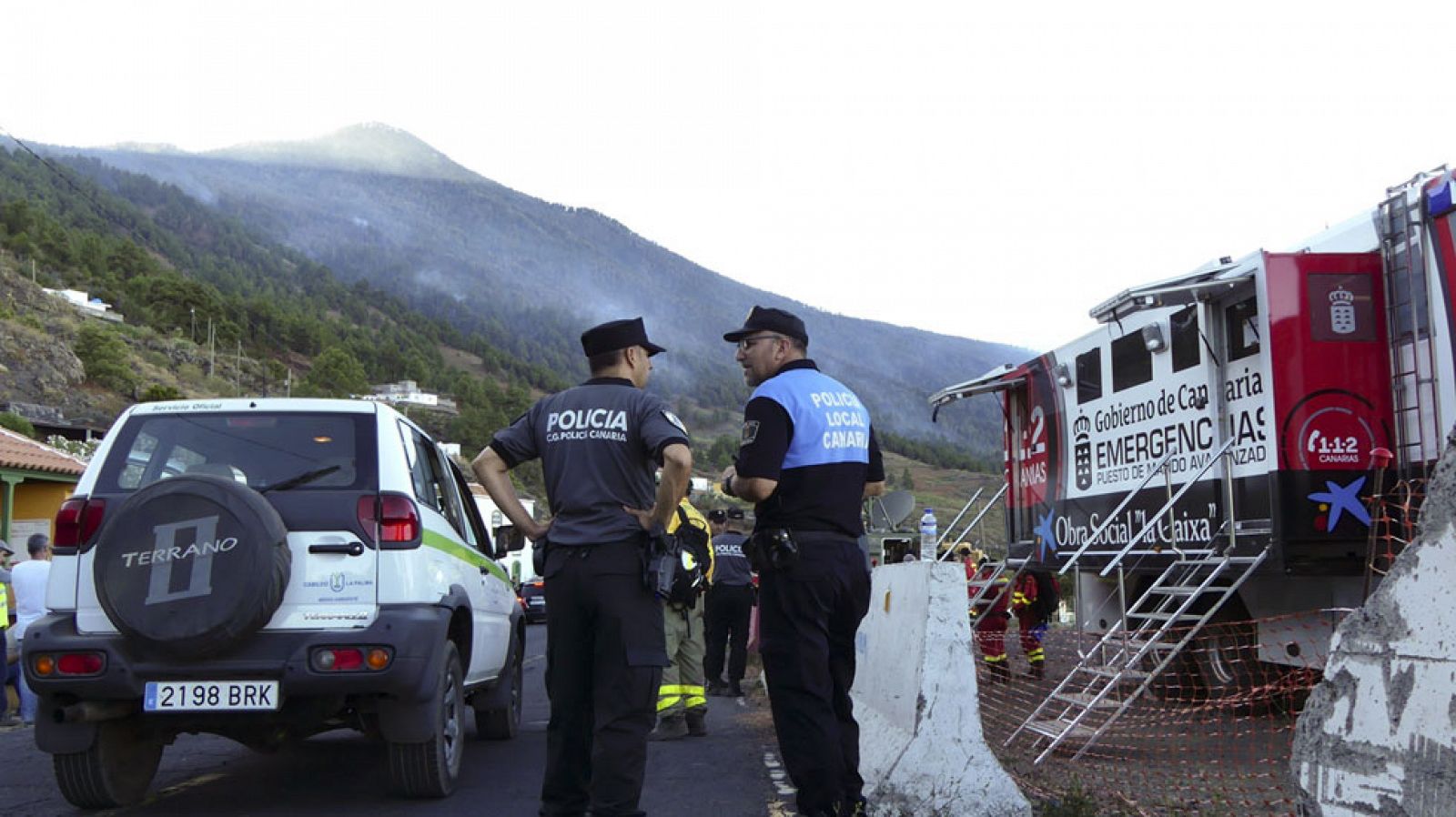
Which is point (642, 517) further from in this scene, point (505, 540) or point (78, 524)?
point (505, 540)

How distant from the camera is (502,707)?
782 cm

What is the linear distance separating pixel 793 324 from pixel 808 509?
832 mm

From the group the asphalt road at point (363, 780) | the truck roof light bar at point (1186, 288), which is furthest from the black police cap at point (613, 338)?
the truck roof light bar at point (1186, 288)

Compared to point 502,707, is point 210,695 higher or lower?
higher

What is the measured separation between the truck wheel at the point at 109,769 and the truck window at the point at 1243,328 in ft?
23.8

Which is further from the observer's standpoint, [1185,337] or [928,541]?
[1185,337]

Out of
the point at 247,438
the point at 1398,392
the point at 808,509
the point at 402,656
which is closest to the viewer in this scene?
the point at 808,509

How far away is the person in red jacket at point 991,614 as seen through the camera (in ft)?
38.2

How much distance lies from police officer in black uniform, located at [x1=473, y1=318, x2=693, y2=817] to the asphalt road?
125 centimetres

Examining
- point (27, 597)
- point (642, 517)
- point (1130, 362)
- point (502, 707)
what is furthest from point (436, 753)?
point (1130, 362)

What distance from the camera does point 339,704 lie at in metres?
5.38

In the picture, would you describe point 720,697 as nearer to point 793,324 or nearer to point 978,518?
point 978,518

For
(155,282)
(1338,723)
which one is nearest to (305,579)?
(1338,723)

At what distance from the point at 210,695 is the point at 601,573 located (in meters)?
1.82
